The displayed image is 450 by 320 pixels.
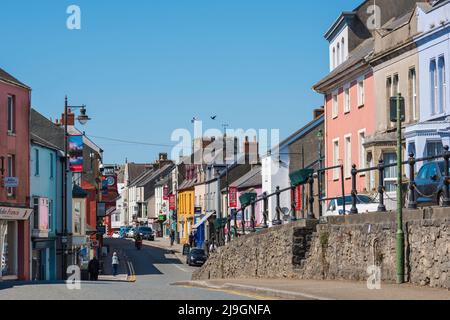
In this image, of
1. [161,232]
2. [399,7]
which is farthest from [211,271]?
[161,232]

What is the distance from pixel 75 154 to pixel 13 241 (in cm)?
914

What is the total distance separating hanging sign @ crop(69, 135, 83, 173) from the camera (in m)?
57.2

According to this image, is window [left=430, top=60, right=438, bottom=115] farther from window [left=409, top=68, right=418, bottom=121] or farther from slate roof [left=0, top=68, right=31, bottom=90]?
slate roof [left=0, top=68, right=31, bottom=90]

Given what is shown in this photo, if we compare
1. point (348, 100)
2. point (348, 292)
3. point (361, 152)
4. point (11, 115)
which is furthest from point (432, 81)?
point (348, 292)

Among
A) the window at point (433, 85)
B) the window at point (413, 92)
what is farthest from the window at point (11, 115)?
the window at point (433, 85)

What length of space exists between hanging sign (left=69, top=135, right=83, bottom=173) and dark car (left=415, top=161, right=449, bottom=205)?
35.9 metres

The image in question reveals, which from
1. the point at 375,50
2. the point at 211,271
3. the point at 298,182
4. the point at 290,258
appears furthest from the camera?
the point at 375,50

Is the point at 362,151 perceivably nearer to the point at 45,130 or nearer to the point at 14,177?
the point at 14,177

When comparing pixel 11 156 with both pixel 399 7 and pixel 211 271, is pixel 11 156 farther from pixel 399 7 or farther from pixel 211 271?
pixel 399 7

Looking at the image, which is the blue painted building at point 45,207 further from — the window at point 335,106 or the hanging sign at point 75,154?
the window at point 335,106

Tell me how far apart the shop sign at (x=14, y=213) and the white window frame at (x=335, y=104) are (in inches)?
664

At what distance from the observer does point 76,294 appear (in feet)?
62.7

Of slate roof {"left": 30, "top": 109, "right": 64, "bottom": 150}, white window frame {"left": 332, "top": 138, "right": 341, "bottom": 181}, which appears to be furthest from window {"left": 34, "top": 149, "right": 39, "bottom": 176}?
white window frame {"left": 332, "top": 138, "right": 341, "bottom": 181}
